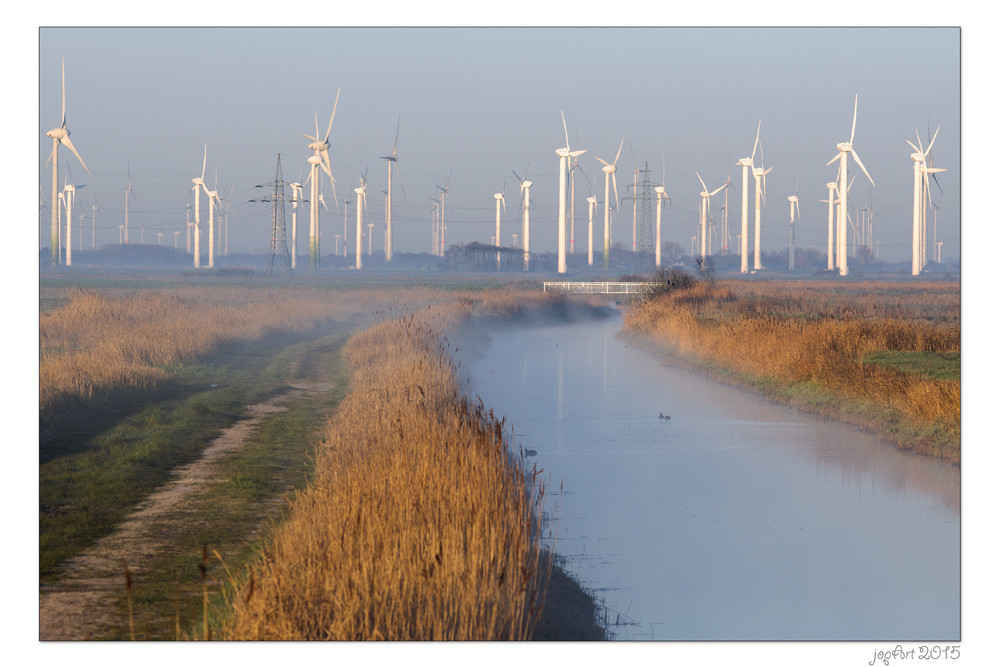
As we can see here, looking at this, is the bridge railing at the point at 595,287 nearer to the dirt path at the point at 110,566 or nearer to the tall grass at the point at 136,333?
the tall grass at the point at 136,333

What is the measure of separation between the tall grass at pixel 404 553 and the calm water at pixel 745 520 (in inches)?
56.0

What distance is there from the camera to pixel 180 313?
3912 cm

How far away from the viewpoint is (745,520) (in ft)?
46.2

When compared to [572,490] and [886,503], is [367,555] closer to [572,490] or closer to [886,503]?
[572,490]

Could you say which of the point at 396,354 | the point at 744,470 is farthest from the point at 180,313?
the point at 744,470

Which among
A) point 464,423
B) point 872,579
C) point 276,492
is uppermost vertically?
point 464,423

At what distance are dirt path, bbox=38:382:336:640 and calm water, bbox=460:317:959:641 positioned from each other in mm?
4476

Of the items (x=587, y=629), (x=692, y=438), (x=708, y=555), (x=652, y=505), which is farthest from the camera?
(x=692, y=438)

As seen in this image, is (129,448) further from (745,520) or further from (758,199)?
(758,199)

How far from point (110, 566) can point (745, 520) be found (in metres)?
8.99

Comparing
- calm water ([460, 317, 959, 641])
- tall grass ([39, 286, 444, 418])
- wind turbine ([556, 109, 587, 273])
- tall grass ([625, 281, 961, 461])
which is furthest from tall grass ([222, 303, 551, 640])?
wind turbine ([556, 109, 587, 273])

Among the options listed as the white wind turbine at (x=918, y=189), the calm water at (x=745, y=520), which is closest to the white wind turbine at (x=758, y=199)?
the white wind turbine at (x=918, y=189)

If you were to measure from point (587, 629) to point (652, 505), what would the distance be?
19.7 feet

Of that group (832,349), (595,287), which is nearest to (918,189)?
(595,287)
